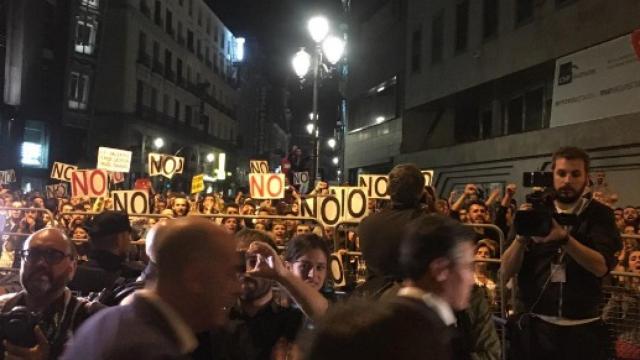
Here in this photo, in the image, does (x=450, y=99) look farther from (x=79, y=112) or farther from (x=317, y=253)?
(x=79, y=112)

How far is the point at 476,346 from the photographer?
3.17 meters

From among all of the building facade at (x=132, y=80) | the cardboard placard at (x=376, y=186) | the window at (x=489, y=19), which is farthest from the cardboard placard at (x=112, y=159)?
the building facade at (x=132, y=80)

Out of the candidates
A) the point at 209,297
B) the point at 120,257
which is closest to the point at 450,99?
the point at 120,257

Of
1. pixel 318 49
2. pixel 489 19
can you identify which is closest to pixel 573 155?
pixel 318 49

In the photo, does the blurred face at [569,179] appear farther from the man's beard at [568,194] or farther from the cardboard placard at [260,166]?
the cardboard placard at [260,166]

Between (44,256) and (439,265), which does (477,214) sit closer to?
(44,256)

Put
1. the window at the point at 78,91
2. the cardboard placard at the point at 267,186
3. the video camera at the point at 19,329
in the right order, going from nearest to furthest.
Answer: the video camera at the point at 19,329 < the cardboard placard at the point at 267,186 < the window at the point at 78,91

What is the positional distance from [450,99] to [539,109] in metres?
6.37

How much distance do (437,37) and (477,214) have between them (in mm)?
19725

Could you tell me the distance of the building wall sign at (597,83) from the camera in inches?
598

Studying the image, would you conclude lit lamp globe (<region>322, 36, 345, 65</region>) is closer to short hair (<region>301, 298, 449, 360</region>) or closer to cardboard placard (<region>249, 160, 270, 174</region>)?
cardboard placard (<region>249, 160, 270, 174</region>)

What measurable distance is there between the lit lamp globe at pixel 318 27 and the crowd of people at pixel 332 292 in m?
11.3

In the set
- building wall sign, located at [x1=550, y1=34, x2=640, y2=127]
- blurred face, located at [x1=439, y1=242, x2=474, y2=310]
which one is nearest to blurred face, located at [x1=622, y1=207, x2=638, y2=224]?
building wall sign, located at [x1=550, y1=34, x2=640, y2=127]

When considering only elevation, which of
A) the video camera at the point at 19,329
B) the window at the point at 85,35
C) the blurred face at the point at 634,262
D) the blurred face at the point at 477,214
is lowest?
the video camera at the point at 19,329
